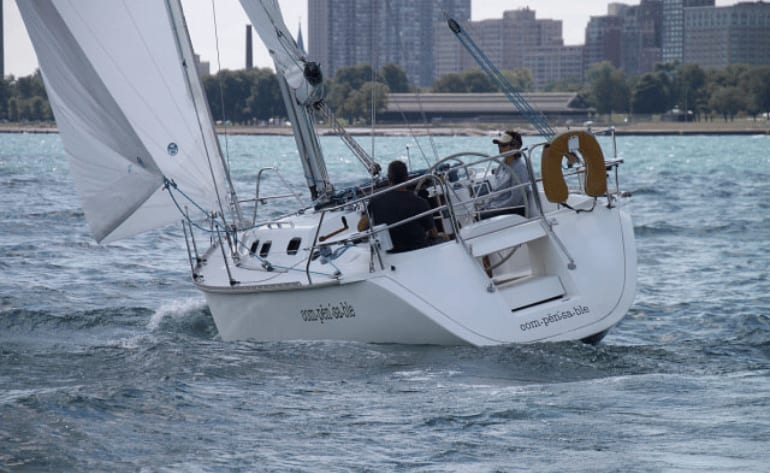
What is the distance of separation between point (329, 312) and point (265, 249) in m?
1.80

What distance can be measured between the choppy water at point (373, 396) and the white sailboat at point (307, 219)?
264mm

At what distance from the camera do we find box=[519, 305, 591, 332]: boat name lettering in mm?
9578

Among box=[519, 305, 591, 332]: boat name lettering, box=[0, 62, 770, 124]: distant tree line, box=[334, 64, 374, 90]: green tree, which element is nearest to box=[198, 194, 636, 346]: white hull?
box=[519, 305, 591, 332]: boat name lettering

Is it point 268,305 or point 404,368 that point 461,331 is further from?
point 268,305

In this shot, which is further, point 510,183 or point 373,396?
point 510,183

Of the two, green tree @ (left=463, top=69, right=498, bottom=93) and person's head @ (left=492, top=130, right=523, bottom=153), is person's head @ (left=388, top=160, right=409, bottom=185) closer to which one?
person's head @ (left=492, top=130, right=523, bottom=153)

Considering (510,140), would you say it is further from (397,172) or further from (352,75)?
(352,75)

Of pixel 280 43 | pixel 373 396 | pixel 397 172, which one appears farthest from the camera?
pixel 280 43

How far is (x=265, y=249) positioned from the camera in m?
11.6

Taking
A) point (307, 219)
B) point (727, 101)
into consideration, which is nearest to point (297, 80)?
point (307, 219)

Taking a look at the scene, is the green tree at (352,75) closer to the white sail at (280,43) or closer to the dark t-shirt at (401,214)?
the white sail at (280,43)

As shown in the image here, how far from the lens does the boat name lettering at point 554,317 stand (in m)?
9.58

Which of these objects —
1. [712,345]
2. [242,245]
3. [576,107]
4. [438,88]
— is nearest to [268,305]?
[242,245]

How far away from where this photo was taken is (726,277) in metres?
15.8
